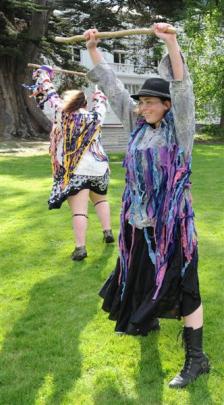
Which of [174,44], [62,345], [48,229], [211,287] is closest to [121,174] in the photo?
[48,229]

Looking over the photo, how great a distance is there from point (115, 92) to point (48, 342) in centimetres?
176

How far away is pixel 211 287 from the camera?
447 centimetres

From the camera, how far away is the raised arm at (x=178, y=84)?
2.51 m

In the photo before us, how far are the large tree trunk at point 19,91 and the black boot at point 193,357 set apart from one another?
17.7m

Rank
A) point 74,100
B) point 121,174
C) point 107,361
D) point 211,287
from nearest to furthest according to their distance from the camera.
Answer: point 107,361 < point 211,287 < point 74,100 < point 121,174

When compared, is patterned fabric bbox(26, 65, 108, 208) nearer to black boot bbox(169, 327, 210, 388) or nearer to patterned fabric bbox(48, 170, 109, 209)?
patterned fabric bbox(48, 170, 109, 209)

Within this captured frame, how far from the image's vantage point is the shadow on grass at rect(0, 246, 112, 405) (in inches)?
117

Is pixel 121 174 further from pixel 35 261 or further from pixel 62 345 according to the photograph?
pixel 62 345

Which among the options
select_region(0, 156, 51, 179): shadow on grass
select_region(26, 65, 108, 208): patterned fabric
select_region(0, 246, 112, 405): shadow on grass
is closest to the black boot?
select_region(0, 246, 112, 405): shadow on grass

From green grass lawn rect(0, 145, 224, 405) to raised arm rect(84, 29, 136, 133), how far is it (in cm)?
148

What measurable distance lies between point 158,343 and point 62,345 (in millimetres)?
656

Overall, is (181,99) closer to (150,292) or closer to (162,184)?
(162,184)

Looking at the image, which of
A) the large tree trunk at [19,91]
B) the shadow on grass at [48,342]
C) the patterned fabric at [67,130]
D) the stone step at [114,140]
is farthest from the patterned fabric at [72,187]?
the large tree trunk at [19,91]

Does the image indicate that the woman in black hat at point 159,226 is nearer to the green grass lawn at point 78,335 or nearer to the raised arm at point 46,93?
the green grass lawn at point 78,335
